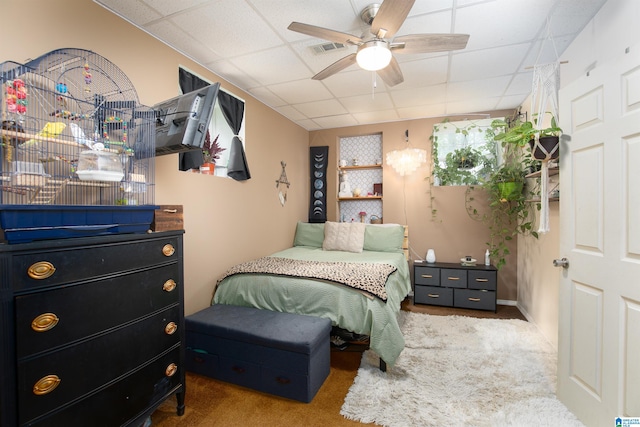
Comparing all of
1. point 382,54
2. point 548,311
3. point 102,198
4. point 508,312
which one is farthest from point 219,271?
point 508,312

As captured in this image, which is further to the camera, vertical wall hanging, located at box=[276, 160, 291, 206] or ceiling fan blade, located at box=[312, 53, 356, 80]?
vertical wall hanging, located at box=[276, 160, 291, 206]

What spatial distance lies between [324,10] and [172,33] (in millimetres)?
1190

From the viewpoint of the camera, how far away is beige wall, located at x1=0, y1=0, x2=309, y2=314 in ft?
5.56

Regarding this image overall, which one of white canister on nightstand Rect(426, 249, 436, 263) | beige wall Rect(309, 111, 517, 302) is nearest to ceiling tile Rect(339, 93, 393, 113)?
beige wall Rect(309, 111, 517, 302)

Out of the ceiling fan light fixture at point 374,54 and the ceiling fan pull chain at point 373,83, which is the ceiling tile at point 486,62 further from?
the ceiling fan light fixture at point 374,54

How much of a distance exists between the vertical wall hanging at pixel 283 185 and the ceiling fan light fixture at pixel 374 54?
2350 mm

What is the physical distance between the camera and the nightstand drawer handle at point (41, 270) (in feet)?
3.70

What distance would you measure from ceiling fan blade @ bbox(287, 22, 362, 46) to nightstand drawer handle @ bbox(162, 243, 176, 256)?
4.81ft

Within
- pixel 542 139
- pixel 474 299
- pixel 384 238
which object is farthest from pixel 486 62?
pixel 474 299

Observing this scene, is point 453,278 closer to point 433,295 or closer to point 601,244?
point 433,295

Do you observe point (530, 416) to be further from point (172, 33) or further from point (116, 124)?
point (172, 33)

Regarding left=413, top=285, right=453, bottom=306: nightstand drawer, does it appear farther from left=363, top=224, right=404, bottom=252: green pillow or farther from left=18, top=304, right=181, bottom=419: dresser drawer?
left=18, top=304, right=181, bottom=419: dresser drawer

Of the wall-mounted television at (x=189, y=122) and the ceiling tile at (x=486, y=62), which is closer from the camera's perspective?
the wall-mounted television at (x=189, y=122)

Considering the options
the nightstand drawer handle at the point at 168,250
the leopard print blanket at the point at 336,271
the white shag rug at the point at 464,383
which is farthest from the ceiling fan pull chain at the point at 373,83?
the white shag rug at the point at 464,383
